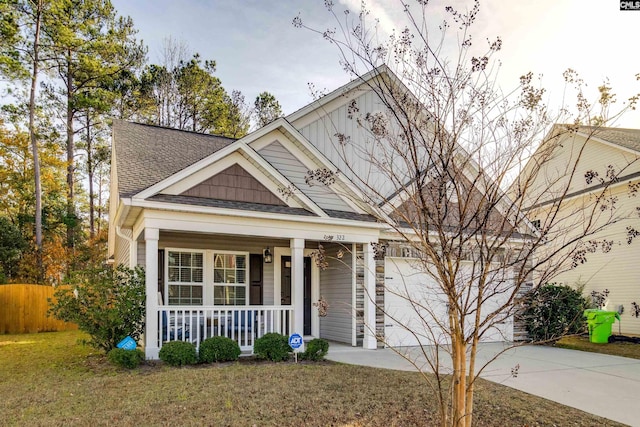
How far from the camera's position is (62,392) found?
5.76 meters

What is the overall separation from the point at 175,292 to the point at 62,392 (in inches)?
152

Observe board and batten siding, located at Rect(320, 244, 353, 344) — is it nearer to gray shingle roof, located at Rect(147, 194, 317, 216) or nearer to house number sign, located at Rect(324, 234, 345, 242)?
house number sign, located at Rect(324, 234, 345, 242)

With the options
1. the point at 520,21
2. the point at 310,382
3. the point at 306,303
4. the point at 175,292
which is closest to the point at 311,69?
the point at 520,21

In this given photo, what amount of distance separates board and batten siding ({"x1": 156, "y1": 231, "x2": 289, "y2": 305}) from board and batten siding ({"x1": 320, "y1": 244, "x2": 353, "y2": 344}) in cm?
120

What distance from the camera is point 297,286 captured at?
28.3 ft

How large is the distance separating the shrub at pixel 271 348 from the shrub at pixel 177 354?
1108 millimetres

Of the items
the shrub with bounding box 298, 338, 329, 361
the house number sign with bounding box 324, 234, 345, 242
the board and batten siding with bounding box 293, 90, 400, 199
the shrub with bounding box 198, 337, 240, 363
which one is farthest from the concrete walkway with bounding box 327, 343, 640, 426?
the board and batten siding with bounding box 293, 90, 400, 199

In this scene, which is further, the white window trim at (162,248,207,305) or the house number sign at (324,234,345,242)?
the white window trim at (162,248,207,305)

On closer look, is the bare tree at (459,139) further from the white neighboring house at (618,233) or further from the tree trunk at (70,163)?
the tree trunk at (70,163)

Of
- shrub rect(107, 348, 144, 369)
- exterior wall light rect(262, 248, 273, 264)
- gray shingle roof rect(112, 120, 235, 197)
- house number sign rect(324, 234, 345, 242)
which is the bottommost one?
shrub rect(107, 348, 144, 369)

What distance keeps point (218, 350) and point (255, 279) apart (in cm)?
292

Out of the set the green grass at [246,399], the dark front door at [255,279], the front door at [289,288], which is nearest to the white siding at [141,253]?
the dark front door at [255,279]

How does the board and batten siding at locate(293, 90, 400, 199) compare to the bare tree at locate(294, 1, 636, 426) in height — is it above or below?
above

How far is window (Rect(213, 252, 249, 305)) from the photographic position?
396 inches
